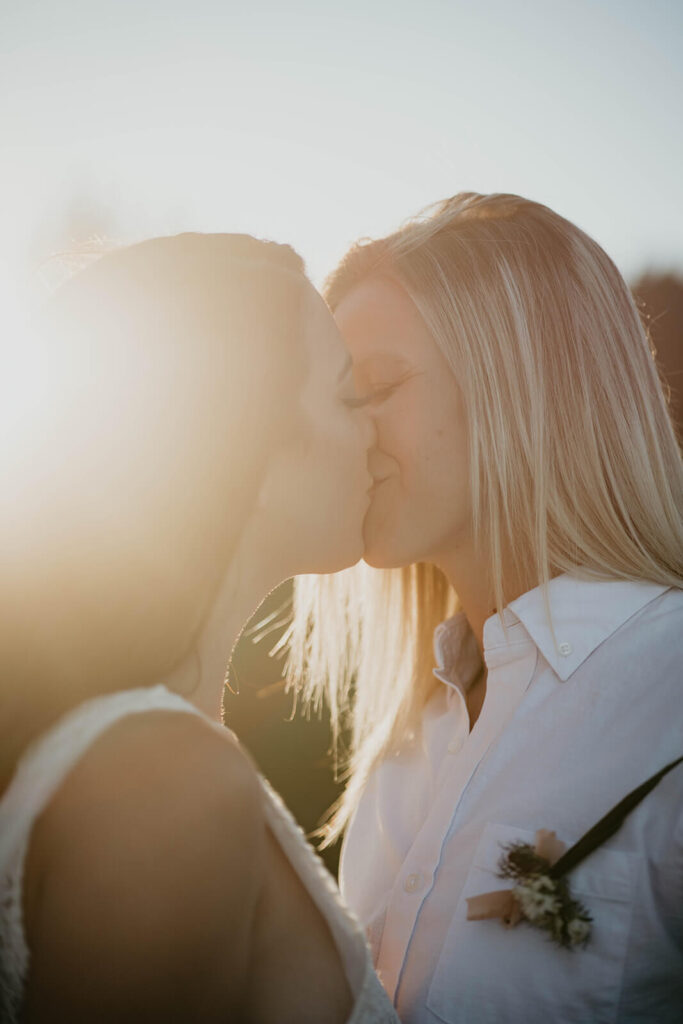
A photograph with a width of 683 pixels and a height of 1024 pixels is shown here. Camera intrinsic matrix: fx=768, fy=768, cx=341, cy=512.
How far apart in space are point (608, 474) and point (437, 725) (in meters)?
1.17

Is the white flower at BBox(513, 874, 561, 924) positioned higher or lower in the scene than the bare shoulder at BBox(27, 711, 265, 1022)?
lower

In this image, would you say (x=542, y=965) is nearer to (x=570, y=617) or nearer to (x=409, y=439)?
(x=570, y=617)

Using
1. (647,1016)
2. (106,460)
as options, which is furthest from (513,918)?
(106,460)

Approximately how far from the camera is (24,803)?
46.4 inches

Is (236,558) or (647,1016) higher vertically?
(236,558)

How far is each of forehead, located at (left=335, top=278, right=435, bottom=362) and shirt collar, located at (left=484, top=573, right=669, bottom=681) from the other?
95 centimetres

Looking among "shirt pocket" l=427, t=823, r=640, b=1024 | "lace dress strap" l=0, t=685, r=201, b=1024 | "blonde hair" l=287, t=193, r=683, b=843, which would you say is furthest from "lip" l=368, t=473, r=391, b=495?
"lace dress strap" l=0, t=685, r=201, b=1024

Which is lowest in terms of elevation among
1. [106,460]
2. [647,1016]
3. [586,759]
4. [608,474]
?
[647,1016]

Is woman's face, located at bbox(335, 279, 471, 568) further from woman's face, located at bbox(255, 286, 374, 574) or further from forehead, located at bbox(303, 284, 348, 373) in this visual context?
forehead, located at bbox(303, 284, 348, 373)

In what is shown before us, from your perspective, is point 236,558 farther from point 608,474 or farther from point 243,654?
point 243,654

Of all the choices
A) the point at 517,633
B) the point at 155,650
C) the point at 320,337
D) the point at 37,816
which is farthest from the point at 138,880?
the point at 517,633

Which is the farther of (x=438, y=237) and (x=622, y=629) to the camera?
(x=438, y=237)

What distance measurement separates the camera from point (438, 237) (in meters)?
2.90

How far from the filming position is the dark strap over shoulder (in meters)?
1.90
